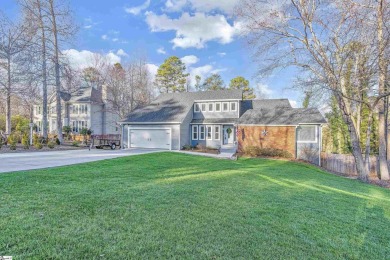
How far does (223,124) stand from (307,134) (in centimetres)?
707

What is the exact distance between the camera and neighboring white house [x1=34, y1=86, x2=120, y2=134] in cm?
3166

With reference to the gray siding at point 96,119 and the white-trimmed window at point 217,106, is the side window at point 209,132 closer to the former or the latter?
the white-trimmed window at point 217,106

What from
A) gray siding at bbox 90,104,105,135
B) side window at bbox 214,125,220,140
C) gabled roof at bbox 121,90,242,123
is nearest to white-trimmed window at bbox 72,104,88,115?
gray siding at bbox 90,104,105,135

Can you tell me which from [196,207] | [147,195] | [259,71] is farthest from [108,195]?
[259,71]

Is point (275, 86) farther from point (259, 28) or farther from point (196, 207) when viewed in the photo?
point (196, 207)

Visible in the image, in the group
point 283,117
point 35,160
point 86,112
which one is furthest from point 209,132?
point 86,112

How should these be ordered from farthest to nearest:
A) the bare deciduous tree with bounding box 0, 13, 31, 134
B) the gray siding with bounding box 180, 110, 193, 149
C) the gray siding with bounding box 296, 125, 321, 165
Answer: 1. the gray siding with bounding box 180, 110, 193, 149
2. the bare deciduous tree with bounding box 0, 13, 31, 134
3. the gray siding with bounding box 296, 125, 321, 165

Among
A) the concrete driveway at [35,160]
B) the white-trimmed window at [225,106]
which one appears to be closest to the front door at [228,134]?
the white-trimmed window at [225,106]

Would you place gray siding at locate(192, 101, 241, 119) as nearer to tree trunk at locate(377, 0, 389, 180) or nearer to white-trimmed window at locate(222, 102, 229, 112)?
white-trimmed window at locate(222, 102, 229, 112)

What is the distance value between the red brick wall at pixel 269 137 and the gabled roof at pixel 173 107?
160 inches

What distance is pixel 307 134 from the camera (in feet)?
58.2

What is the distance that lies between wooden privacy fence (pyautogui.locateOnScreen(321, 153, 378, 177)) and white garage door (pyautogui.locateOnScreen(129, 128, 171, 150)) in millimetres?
12841

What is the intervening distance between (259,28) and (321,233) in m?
12.5

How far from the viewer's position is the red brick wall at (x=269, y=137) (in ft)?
59.1
